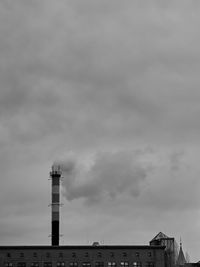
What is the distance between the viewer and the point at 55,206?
356 feet

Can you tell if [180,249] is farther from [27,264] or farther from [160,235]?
[27,264]

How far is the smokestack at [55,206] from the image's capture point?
105125 mm

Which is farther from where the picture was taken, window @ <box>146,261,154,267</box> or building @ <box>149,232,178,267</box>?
building @ <box>149,232,178,267</box>

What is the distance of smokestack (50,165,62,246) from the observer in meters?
105

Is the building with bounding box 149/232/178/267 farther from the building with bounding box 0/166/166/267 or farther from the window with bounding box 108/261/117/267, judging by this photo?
the window with bounding box 108/261/117/267

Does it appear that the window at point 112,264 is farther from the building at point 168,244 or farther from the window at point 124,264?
the building at point 168,244

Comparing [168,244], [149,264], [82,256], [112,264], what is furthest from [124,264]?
[168,244]

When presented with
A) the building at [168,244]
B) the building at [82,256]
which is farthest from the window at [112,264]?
the building at [168,244]

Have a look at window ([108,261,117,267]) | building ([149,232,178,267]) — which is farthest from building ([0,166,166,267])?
building ([149,232,178,267])

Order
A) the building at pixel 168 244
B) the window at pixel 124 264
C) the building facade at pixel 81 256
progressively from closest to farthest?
the window at pixel 124 264
the building facade at pixel 81 256
the building at pixel 168 244

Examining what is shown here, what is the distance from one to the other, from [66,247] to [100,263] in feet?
23.5

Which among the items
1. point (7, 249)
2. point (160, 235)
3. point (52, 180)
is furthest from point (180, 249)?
point (7, 249)

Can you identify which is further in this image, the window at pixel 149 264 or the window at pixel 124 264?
the window at pixel 124 264

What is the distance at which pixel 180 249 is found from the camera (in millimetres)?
163000
